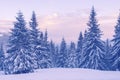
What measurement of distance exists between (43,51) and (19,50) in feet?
54.4

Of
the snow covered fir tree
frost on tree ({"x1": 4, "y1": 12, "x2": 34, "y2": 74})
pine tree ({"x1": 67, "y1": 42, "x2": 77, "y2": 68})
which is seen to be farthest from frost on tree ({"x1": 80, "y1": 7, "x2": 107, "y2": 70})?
pine tree ({"x1": 67, "y1": 42, "x2": 77, "y2": 68})

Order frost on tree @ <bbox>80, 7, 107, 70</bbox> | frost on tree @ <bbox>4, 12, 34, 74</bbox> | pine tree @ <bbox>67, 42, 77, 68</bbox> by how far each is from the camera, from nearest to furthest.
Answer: frost on tree @ <bbox>4, 12, 34, 74</bbox> → frost on tree @ <bbox>80, 7, 107, 70</bbox> → pine tree @ <bbox>67, 42, 77, 68</bbox>

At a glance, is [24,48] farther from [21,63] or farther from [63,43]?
[63,43]

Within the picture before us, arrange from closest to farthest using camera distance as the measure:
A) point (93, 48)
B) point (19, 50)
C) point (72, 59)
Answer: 1. point (19, 50)
2. point (93, 48)
3. point (72, 59)

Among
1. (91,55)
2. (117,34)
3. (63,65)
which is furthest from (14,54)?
(63,65)

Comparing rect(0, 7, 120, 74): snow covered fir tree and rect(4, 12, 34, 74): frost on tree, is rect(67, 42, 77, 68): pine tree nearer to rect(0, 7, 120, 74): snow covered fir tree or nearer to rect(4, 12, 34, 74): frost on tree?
rect(0, 7, 120, 74): snow covered fir tree

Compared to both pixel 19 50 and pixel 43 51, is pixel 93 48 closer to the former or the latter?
pixel 43 51

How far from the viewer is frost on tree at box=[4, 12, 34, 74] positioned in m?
38.8

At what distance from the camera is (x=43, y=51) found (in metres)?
55.8

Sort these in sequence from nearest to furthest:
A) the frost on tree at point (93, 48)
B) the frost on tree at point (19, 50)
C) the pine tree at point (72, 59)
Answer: the frost on tree at point (19, 50) → the frost on tree at point (93, 48) → the pine tree at point (72, 59)

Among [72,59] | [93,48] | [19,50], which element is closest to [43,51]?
[93,48]

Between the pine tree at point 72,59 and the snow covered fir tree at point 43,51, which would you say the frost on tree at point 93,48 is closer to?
the snow covered fir tree at point 43,51

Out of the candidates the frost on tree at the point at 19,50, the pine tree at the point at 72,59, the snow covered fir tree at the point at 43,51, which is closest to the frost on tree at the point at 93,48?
the snow covered fir tree at the point at 43,51

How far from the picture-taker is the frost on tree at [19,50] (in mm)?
38812
